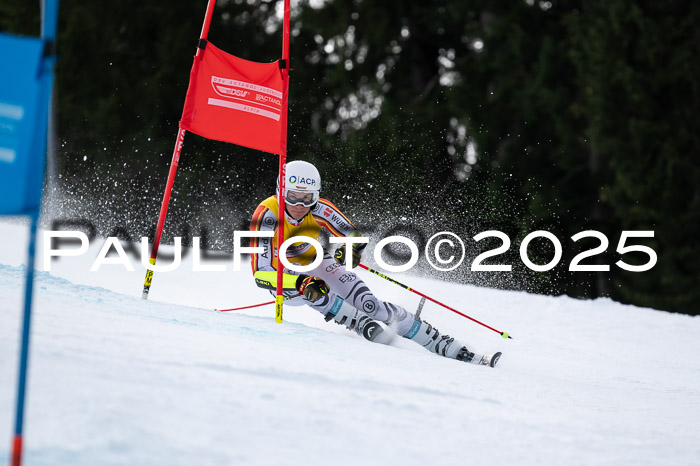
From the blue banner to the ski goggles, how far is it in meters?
4.17

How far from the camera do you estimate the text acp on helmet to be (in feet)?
22.1

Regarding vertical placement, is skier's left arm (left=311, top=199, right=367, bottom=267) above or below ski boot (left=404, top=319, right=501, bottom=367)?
above

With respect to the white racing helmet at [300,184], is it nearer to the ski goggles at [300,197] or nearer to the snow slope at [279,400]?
the ski goggles at [300,197]

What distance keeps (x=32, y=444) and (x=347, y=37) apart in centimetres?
1734

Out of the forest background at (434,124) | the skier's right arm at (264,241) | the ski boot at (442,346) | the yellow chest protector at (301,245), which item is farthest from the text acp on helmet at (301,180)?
the forest background at (434,124)

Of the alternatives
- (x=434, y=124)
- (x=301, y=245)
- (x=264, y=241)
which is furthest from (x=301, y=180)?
(x=434, y=124)

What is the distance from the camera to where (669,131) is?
14.3 meters

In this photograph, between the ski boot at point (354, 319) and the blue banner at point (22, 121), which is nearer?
the blue banner at point (22, 121)

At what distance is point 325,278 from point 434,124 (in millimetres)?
11632

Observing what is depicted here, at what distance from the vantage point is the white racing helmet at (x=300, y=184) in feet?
22.1

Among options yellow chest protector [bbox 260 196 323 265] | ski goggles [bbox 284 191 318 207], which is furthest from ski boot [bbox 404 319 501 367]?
ski goggles [bbox 284 191 318 207]

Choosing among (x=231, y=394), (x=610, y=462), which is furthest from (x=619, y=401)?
(x=231, y=394)

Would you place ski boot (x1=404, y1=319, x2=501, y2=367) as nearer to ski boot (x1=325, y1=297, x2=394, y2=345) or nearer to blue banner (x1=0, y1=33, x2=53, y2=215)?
ski boot (x1=325, y1=297, x2=394, y2=345)

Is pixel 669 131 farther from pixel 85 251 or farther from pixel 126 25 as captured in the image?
pixel 126 25
